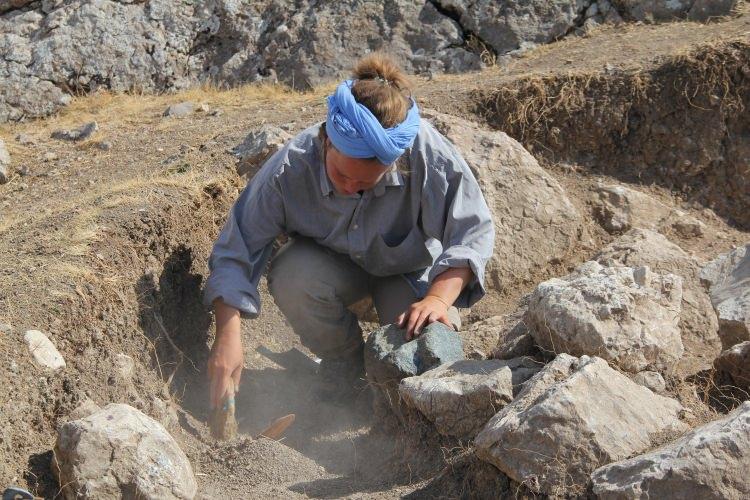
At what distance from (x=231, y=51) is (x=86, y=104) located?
1.23m

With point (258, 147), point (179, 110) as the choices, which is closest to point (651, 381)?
point (258, 147)

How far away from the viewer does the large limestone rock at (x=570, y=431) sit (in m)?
2.92

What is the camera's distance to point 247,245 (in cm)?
388

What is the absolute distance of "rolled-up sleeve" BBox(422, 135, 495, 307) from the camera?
3.76 m

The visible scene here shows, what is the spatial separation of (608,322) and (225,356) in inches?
54.9

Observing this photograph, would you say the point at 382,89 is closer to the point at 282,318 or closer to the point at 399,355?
the point at 399,355

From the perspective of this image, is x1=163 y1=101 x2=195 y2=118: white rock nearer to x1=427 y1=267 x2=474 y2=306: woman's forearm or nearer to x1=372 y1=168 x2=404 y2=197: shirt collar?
x1=372 y1=168 x2=404 y2=197: shirt collar

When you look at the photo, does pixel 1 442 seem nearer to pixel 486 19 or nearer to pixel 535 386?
pixel 535 386

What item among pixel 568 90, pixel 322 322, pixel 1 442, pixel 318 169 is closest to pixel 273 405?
pixel 322 322

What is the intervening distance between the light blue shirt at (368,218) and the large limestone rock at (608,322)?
1.13ft

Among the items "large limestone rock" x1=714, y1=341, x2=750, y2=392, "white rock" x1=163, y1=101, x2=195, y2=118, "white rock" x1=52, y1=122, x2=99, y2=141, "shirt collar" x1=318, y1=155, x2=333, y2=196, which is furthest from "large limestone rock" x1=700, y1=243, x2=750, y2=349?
"white rock" x1=52, y1=122, x2=99, y2=141

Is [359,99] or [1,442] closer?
[1,442]

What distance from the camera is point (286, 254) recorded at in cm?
415

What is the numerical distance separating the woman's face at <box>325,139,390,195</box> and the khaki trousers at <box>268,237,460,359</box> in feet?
1.47
